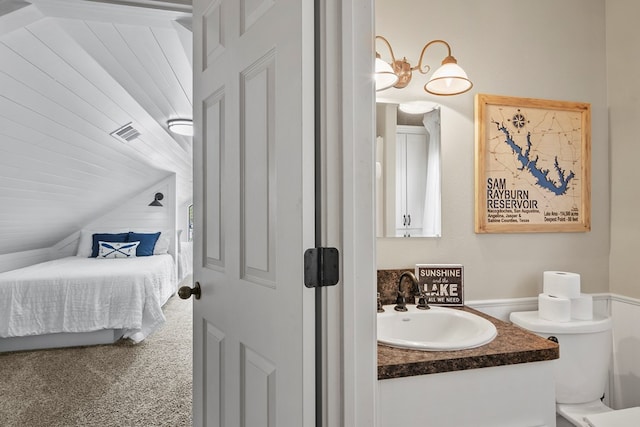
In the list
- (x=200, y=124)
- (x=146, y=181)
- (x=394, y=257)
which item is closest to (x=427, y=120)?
(x=394, y=257)

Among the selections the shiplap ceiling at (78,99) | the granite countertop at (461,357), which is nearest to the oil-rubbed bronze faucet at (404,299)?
the granite countertop at (461,357)

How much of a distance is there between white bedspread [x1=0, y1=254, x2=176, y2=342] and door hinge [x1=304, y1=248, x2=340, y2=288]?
331 cm

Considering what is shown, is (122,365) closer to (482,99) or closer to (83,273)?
(83,273)

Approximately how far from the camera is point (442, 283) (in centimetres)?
173

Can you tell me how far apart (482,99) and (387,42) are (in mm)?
535

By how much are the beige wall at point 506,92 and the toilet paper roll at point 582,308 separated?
0.26 meters

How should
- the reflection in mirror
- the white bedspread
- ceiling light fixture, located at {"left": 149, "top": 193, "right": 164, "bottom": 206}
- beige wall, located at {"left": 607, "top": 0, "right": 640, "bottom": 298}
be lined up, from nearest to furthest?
the reflection in mirror, beige wall, located at {"left": 607, "top": 0, "right": 640, "bottom": 298}, the white bedspread, ceiling light fixture, located at {"left": 149, "top": 193, "right": 164, "bottom": 206}

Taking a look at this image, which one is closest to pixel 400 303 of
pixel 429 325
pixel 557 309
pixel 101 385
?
pixel 429 325

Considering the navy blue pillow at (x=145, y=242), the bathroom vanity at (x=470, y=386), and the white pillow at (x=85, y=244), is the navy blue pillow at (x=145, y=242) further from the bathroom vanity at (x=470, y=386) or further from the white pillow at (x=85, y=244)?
the bathroom vanity at (x=470, y=386)

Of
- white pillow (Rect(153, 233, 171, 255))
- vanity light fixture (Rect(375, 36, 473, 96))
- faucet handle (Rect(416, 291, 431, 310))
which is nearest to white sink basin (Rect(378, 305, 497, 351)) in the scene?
faucet handle (Rect(416, 291, 431, 310))

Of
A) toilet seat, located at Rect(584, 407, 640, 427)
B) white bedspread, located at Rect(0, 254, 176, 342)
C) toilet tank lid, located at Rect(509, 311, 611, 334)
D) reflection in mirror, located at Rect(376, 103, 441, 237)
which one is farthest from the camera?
white bedspread, located at Rect(0, 254, 176, 342)

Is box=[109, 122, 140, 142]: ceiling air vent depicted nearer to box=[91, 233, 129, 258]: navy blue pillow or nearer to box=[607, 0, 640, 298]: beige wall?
box=[91, 233, 129, 258]: navy blue pillow

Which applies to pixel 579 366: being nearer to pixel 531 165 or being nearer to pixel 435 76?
pixel 531 165

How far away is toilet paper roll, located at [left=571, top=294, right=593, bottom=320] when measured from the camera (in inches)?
64.6
